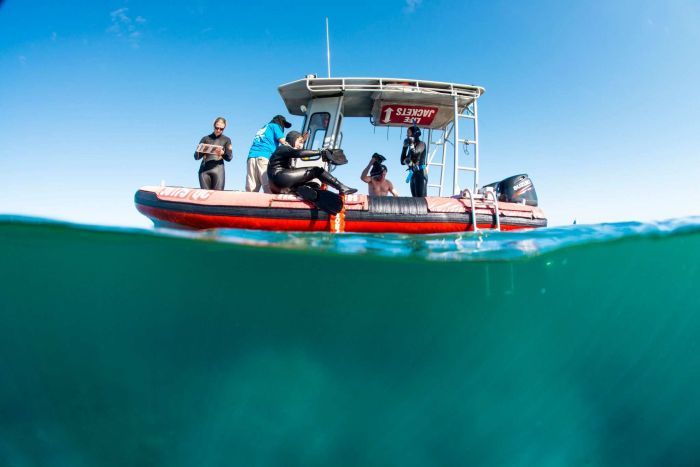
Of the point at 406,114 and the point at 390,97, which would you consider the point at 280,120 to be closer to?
the point at 390,97

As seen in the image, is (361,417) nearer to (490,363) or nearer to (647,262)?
(490,363)

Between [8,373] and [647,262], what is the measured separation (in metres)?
8.06

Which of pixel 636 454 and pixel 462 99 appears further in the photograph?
pixel 462 99

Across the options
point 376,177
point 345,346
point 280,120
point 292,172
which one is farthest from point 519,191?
point 280,120

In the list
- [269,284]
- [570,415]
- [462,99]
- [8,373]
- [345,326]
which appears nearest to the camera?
[8,373]

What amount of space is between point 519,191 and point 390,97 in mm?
3447

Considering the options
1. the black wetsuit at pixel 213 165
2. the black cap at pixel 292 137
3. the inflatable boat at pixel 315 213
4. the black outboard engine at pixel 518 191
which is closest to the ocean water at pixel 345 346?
the inflatable boat at pixel 315 213

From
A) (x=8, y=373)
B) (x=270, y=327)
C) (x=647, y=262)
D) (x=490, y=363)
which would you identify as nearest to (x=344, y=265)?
(x=270, y=327)

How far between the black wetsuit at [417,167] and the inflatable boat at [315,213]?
1104mm

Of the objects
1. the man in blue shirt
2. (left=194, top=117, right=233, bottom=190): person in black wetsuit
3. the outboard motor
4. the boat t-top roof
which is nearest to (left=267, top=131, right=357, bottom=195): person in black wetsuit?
the man in blue shirt

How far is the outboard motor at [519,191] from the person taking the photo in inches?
260

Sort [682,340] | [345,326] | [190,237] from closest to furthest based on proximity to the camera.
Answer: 1. [190,237]
2. [345,326]
3. [682,340]

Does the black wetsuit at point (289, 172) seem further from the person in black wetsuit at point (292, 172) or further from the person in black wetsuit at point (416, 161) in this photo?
the person in black wetsuit at point (416, 161)

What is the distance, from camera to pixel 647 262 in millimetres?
4871
